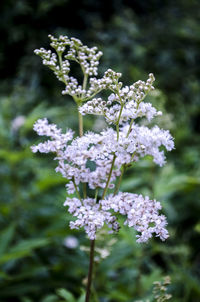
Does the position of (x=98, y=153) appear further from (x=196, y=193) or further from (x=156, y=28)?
(x=156, y=28)

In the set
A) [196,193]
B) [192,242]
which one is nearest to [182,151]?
[196,193]

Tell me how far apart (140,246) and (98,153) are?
6.82ft

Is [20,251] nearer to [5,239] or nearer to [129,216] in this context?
[5,239]

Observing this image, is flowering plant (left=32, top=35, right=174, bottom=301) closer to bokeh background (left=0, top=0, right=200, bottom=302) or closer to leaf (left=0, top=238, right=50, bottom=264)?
bokeh background (left=0, top=0, right=200, bottom=302)

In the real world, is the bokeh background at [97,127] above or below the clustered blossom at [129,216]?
above

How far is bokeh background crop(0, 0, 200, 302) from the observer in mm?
3576

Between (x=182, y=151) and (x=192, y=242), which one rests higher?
(x=182, y=151)

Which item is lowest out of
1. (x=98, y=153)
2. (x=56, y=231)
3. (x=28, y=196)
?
(x=98, y=153)

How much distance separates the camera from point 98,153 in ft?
6.40

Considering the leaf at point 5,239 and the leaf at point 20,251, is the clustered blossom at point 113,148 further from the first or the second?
the leaf at point 5,239

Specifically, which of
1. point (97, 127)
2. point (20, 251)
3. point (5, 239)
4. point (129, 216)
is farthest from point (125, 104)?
point (97, 127)

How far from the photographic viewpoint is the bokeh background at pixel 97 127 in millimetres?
3576

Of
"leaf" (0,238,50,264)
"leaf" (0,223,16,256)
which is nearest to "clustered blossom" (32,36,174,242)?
"leaf" (0,238,50,264)

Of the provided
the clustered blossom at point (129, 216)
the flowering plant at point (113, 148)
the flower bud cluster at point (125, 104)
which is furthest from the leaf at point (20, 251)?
the flower bud cluster at point (125, 104)
